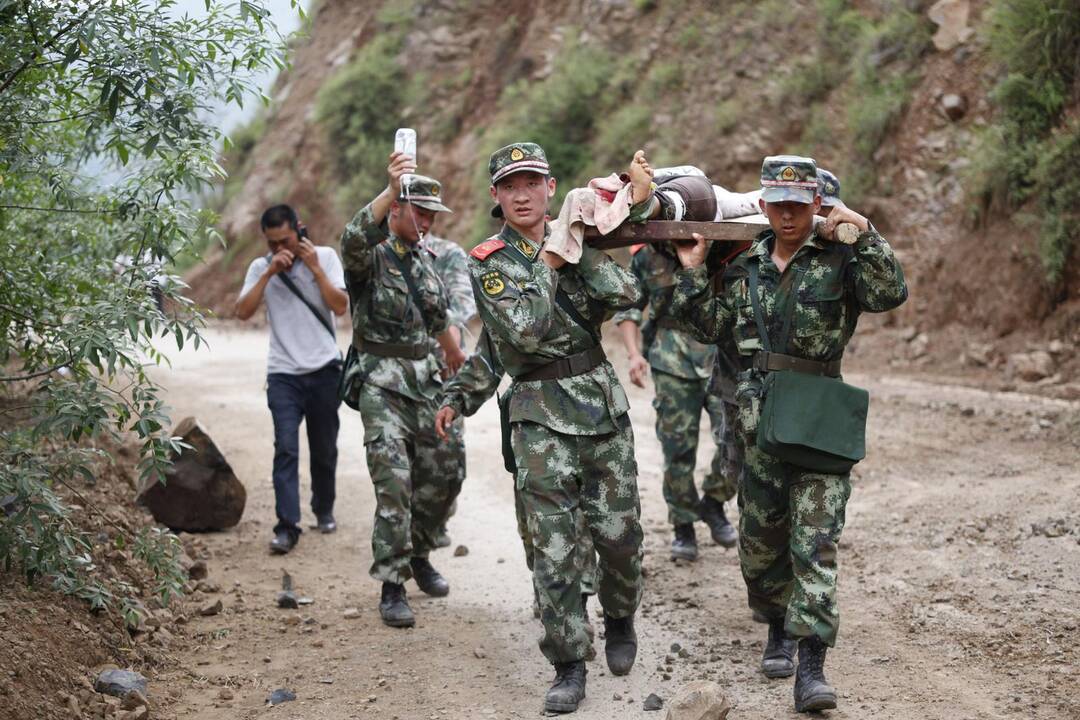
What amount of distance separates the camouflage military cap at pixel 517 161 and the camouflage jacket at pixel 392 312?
150cm

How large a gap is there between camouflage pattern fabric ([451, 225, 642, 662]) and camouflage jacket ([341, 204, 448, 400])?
4.88 feet

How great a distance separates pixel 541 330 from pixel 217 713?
7.04 feet

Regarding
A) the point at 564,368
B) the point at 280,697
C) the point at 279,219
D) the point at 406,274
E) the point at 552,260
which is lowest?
the point at 280,697

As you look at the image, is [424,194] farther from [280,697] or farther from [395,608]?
[280,697]

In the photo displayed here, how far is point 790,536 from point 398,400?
2.48 meters

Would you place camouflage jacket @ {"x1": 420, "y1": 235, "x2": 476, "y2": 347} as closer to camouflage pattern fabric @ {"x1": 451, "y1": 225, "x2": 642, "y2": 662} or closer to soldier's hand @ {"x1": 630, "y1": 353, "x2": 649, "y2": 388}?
soldier's hand @ {"x1": 630, "y1": 353, "x2": 649, "y2": 388}

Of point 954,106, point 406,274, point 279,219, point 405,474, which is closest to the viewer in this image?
point 405,474

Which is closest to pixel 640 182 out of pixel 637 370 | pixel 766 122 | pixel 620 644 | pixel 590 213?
pixel 590 213

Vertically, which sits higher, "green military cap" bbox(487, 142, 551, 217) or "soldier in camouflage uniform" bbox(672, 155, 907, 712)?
"green military cap" bbox(487, 142, 551, 217)

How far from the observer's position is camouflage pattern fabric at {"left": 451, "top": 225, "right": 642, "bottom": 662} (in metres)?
5.04

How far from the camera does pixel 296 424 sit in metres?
8.07

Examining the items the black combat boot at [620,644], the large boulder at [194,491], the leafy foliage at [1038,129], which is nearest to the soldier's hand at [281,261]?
the large boulder at [194,491]

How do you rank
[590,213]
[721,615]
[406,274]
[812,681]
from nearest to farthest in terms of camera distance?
[812,681] < [590,213] < [721,615] < [406,274]

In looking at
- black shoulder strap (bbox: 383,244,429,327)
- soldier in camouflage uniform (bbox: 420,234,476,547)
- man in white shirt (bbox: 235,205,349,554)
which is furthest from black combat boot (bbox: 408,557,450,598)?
black shoulder strap (bbox: 383,244,429,327)
